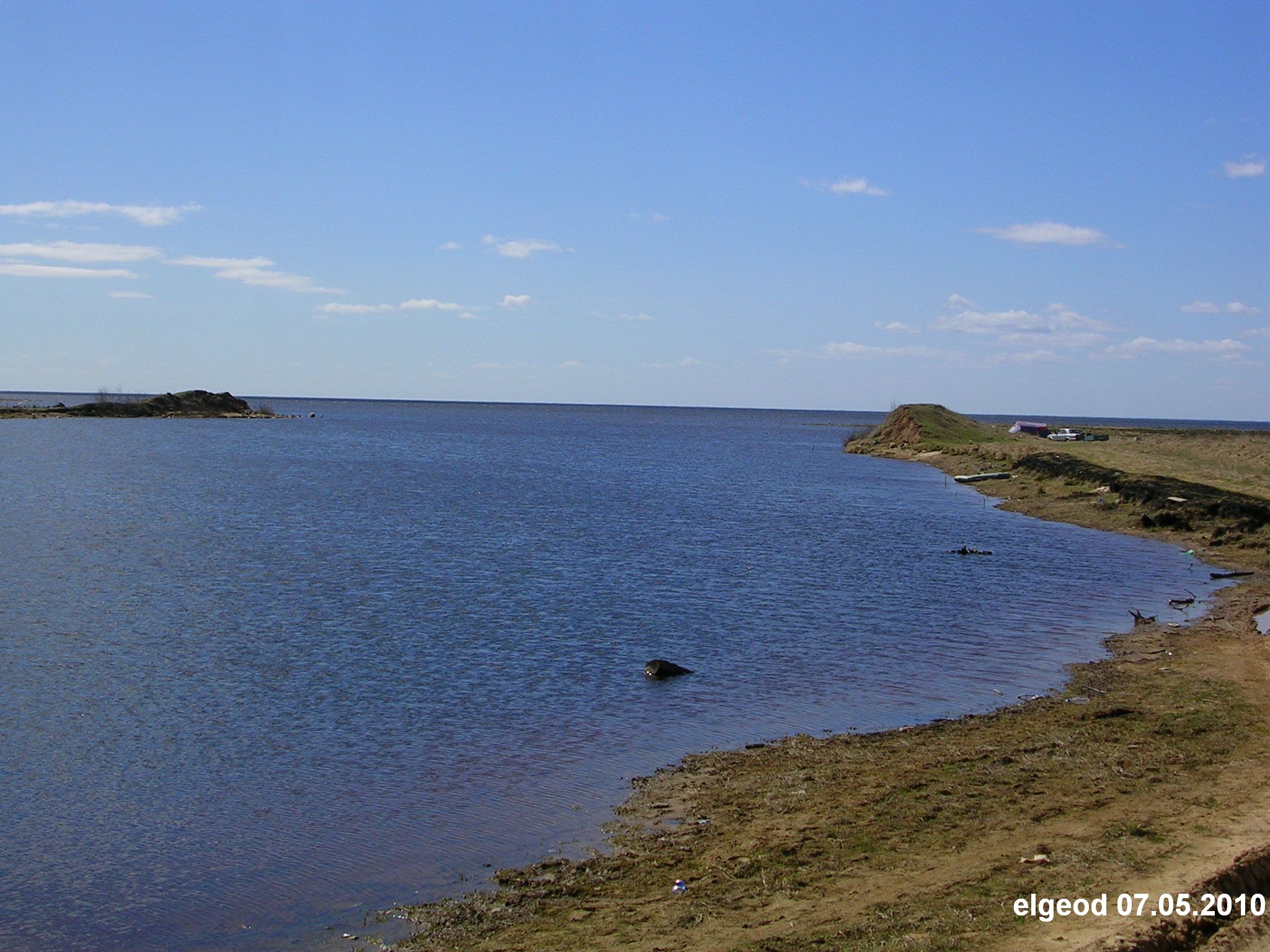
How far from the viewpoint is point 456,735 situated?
62.8 feet

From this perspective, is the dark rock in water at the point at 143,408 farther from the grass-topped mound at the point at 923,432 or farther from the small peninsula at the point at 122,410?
the grass-topped mound at the point at 923,432

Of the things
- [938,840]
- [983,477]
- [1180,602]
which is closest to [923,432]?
[983,477]

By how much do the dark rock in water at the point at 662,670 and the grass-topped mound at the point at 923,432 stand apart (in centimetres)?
9157

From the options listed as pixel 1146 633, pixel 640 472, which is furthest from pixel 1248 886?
pixel 640 472

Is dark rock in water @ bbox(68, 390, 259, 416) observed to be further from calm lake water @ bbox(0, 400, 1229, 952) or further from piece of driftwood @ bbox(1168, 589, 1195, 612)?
piece of driftwood @ bbox(1168, 589, 1195, 612)

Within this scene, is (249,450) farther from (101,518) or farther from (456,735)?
(456,735)

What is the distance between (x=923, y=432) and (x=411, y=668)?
343ft

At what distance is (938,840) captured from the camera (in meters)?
13.4

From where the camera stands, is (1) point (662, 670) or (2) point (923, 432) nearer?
(1) point (662, 670)

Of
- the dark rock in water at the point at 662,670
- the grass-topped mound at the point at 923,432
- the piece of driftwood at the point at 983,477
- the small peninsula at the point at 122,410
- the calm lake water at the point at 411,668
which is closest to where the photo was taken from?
the calm lake water at the point at 411,668

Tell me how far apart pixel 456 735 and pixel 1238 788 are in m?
11.9

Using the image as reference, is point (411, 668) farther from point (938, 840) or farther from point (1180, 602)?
point (1180, 602)

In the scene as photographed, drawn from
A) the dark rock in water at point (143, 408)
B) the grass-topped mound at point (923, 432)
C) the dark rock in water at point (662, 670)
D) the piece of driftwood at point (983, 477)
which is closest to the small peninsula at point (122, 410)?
the dark rock in water at point (143, 408)

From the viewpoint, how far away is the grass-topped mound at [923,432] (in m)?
118
